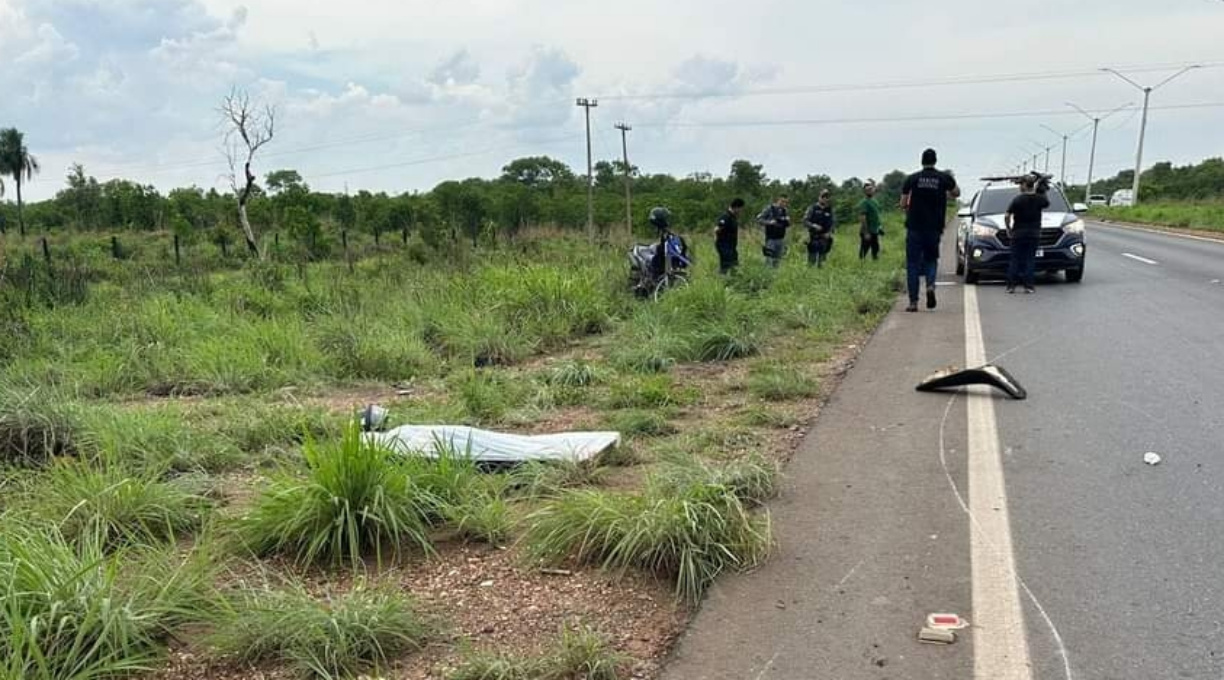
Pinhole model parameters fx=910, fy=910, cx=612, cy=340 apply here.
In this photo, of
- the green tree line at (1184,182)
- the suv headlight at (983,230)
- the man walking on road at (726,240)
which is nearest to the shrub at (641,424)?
the man walking on road at (726,240)

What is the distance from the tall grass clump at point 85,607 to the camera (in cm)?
276

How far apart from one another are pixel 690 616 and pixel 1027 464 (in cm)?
255

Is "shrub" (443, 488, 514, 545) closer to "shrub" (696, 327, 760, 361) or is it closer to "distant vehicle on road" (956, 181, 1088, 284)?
"shrub" (696, 327, 760, 361)

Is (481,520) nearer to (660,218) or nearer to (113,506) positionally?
(113,506)

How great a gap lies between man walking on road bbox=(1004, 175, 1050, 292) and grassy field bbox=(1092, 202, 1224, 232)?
20.1 m

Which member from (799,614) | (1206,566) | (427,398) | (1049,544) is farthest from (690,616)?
(427,398)

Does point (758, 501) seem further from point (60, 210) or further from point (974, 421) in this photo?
point (60, 210)

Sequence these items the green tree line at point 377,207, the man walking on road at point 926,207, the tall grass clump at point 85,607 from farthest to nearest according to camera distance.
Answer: the green tree line at point 377,207, the man walking on road at point 926,207, the tall grass clump at point 85,607

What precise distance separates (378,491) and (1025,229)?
11751 mm

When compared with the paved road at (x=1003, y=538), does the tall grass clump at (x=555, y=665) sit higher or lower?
higher

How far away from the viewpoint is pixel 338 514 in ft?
12.5

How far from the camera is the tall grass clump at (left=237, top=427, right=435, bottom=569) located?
3.78 m

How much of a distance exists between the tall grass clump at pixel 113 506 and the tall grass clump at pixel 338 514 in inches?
15.6

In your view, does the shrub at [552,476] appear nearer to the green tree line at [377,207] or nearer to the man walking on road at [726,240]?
the man walking on road at [726,240]
